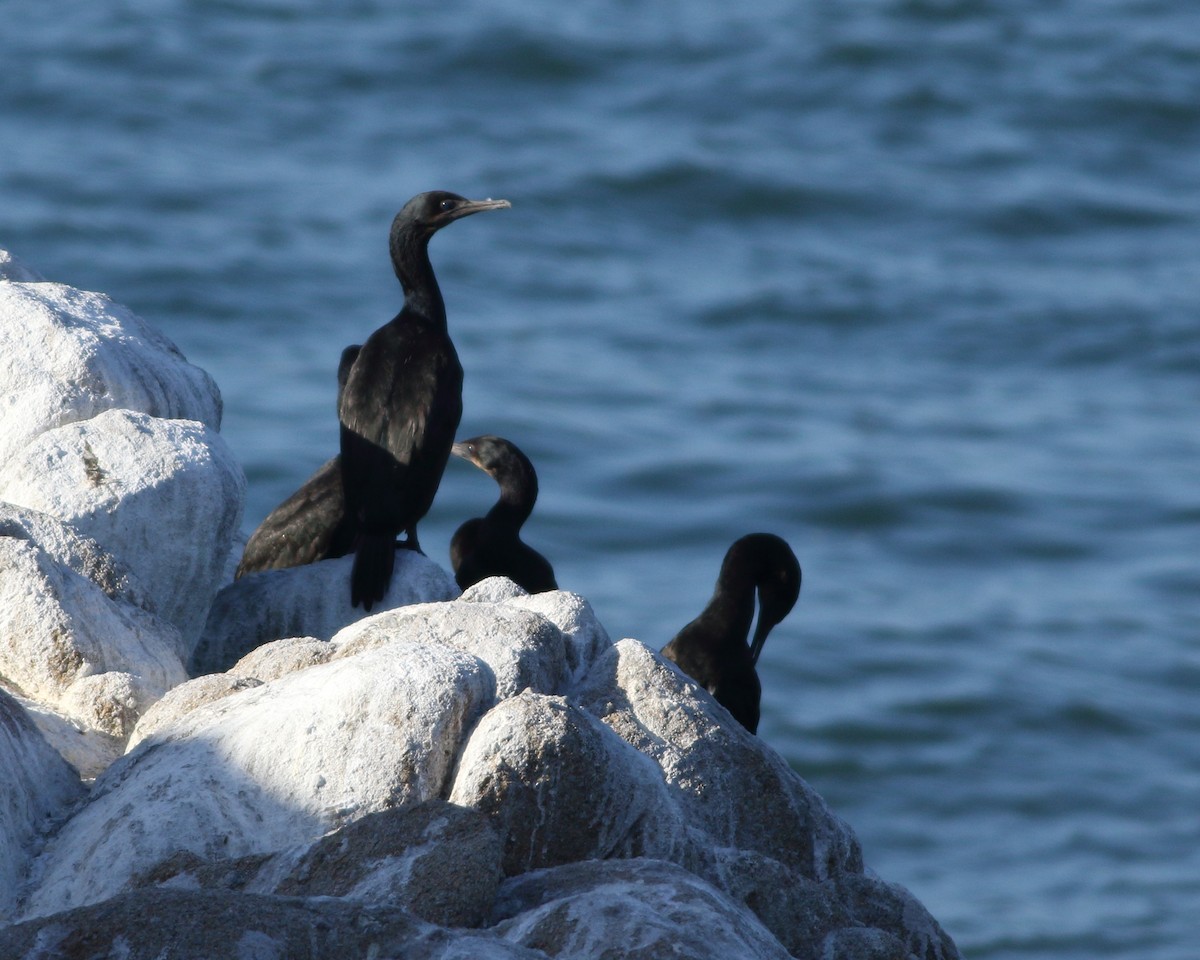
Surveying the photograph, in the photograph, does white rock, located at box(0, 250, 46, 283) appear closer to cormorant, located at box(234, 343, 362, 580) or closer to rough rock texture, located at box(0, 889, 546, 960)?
cormorant, located at box(234, 343, 362, 580)

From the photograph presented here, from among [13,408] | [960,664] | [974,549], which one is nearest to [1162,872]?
[960,664]

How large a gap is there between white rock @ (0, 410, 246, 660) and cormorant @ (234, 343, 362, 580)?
1229 millimetres

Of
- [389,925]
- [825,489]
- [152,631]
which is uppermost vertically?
[389,925]

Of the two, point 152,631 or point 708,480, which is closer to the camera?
point 152,631

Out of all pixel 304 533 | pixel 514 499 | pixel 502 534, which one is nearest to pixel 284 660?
pixel 304 533

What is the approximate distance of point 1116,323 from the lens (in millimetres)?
26938

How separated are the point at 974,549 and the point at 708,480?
10.2 feet

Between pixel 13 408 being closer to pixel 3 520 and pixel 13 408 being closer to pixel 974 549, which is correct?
pixel 3 520

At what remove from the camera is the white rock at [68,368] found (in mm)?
5703

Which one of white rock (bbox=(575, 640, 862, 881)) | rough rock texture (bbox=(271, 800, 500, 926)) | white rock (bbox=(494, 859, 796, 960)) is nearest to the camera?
white rock (bbox=(494, 859, 796, 960))

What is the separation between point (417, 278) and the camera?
7387 mm

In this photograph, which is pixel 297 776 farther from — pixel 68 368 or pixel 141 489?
pixel 68 368

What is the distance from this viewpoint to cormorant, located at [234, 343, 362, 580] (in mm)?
6984

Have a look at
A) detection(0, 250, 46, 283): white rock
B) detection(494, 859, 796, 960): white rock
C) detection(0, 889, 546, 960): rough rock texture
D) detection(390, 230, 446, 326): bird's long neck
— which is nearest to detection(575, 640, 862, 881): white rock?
detection(494, 859, 796, 960): white rock
